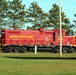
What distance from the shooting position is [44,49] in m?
59.2

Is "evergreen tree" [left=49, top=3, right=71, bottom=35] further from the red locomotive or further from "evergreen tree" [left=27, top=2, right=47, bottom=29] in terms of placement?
the red locomotive

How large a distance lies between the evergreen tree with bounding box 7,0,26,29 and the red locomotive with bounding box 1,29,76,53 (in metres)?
23.5

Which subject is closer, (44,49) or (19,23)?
(44,49)

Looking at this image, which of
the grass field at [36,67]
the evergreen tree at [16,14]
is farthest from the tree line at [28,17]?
the grass field at [36,67]

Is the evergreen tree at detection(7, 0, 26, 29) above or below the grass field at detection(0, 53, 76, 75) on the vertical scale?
above

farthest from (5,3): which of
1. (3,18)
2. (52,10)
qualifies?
(52,10)

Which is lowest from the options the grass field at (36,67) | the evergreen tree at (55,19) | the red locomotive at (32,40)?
the grass field at (36,67)

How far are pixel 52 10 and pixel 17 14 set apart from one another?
10652 mm

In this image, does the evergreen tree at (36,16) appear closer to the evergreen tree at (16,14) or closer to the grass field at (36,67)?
the evergreen tree at (16,14)

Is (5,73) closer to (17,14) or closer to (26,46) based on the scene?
(26,46)

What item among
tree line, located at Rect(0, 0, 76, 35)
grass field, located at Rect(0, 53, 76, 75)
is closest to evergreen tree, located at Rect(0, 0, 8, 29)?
tree line, located at Rect(0, 0, 76, 35)

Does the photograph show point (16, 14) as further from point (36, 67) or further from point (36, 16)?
point (36, 67)

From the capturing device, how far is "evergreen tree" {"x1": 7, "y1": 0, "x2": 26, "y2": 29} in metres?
82.7

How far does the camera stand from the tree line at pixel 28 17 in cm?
8262
